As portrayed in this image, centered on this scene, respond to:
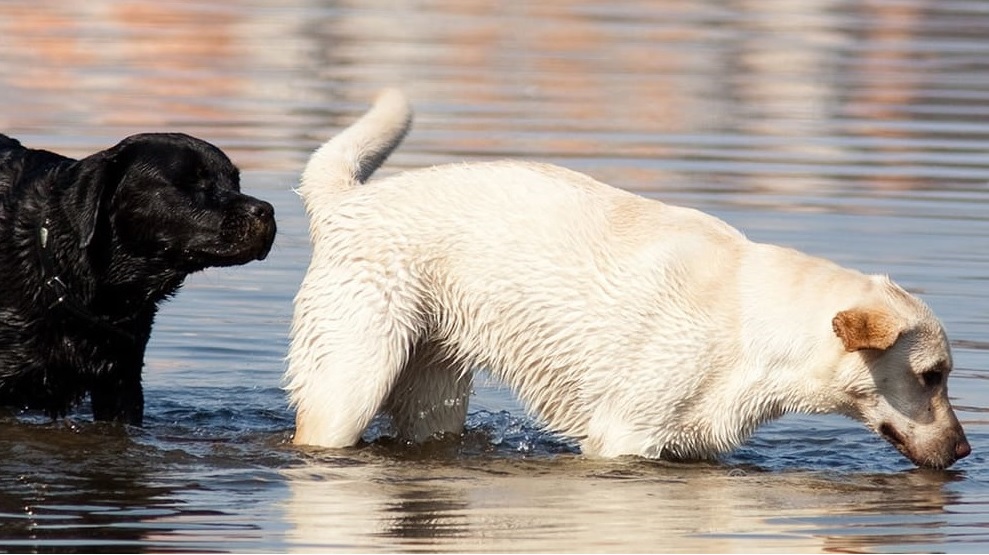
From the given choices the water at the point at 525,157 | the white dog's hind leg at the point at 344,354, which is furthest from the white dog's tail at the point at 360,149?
the water at the point at 525,157

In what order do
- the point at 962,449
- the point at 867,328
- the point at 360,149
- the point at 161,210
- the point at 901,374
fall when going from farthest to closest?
the point at 360,149 → the point at 161,210 → the point at 962,449 → the point at 901,374 → the point at 867,328

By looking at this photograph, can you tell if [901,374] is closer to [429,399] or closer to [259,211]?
[429,399]

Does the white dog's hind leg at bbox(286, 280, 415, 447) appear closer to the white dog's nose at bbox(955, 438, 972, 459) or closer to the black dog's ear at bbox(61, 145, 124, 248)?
the black dog's ear at bbox(61, 145, 124, 248)

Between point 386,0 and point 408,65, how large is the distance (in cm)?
952

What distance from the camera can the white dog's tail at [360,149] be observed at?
8.42m

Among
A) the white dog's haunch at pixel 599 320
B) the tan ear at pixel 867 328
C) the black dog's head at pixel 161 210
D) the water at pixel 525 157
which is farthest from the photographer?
the black dog's head at pixel 161 210

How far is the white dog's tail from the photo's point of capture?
332 inches

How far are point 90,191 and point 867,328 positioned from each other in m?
3.25

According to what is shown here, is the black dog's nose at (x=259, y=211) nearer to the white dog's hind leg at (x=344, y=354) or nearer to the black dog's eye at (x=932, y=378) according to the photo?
the white dog's hind leg at (x=344, y=354)

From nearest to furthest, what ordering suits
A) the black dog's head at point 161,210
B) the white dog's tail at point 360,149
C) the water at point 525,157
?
the water at point 525,157 → the black dog's head at point 161,210 → the white dog's tail at point 360,149

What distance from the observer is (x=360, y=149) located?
8562mm

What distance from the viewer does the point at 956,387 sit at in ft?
31.9

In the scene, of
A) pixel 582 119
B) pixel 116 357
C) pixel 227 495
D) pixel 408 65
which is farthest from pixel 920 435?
pixel 408 65

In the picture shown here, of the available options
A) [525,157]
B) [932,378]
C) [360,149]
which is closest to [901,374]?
[932,378]
